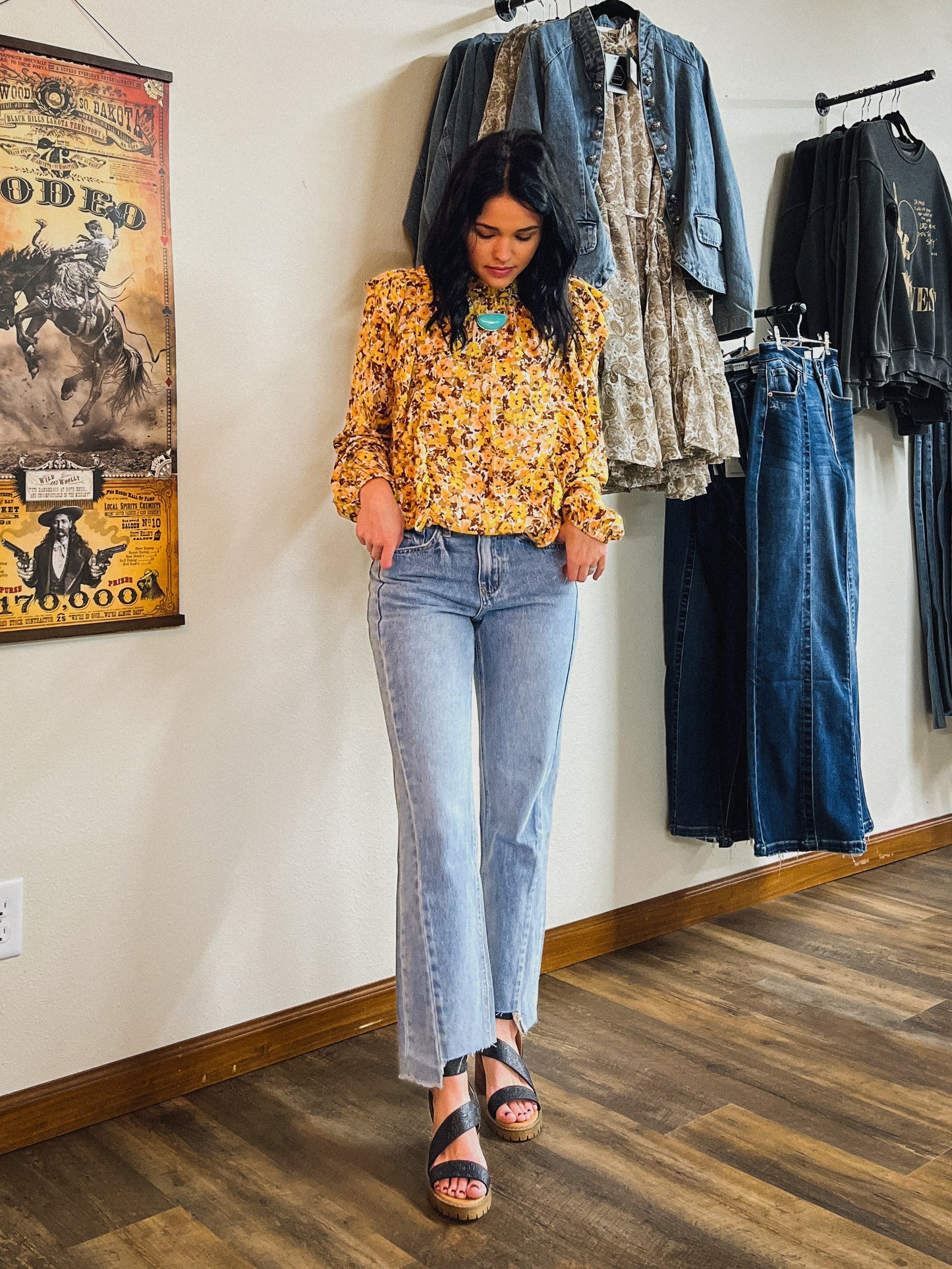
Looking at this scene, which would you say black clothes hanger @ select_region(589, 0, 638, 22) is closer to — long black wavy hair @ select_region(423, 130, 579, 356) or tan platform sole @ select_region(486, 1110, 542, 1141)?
long black wavy hair @ select_region(423, 130, 579, 356)

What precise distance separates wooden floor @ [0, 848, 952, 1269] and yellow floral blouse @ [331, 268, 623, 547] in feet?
2.91

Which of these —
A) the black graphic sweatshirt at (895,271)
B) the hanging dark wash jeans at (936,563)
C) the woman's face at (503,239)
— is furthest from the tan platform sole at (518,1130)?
the hanging dark wash jeans at (936,563)

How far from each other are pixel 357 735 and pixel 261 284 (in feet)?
2.51

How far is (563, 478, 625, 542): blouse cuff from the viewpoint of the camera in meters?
1.76

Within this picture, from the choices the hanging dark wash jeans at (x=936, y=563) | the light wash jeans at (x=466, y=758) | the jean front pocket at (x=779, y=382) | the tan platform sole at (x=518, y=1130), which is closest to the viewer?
the light wash jeans at (x=466, y=758)

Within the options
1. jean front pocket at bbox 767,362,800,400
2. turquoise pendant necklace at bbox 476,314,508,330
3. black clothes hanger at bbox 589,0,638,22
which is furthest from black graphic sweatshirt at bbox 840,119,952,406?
turquoise pendant necklace at bbox 476,314,508,330

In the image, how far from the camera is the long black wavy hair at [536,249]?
167cm

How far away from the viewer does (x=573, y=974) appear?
2465mm

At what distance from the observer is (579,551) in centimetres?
176

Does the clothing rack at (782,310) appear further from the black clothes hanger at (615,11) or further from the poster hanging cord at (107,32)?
the poster hanging cord at (107,32)

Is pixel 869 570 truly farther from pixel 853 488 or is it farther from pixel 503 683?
pixel 503 683

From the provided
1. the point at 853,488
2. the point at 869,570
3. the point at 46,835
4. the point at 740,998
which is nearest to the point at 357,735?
the point at 46,835

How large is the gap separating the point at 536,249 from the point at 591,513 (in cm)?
38

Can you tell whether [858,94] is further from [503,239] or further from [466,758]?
[466,758]
